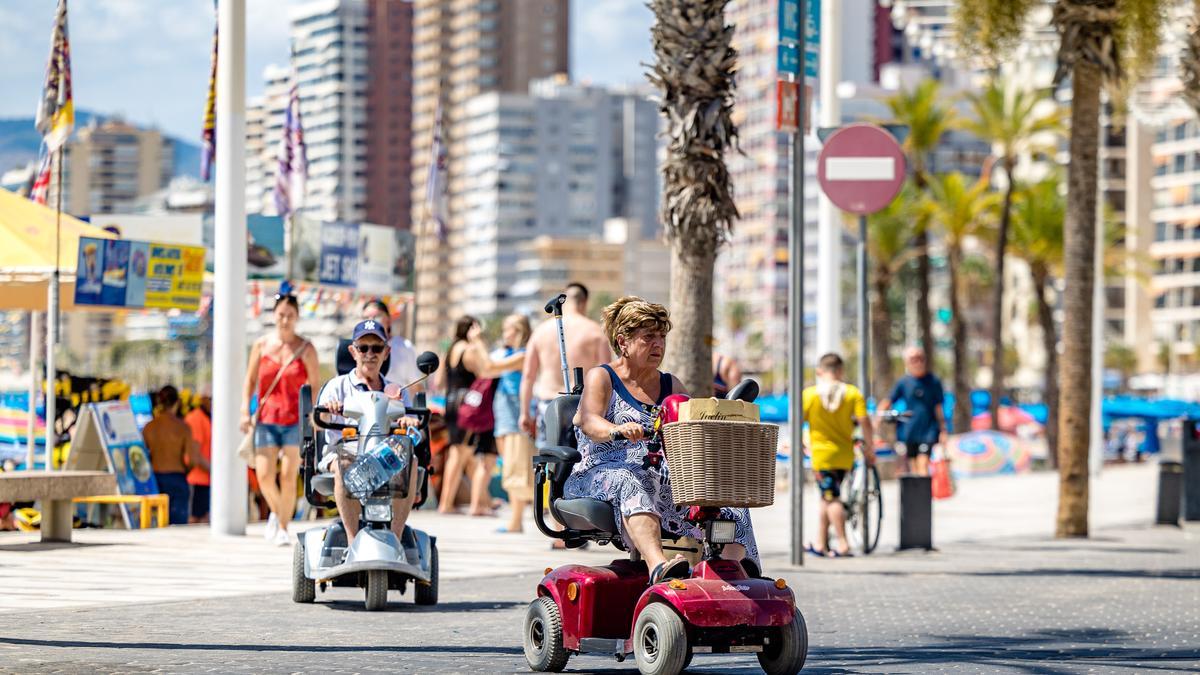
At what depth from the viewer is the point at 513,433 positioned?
18.1 meters

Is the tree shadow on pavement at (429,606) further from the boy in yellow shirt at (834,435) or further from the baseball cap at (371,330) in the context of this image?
the boy in yellow shirt at (834,435)

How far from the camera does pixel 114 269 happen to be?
19516mm

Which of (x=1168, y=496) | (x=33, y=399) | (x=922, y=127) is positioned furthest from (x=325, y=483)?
(x=922, y=127)

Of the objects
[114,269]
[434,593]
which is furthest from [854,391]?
[114,269]

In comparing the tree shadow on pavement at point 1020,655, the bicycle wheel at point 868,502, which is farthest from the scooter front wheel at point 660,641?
the bicycle wheel at point 868,502

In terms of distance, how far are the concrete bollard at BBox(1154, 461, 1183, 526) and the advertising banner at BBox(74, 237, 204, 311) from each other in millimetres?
10288

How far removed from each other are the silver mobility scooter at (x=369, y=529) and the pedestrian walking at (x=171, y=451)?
7.19m

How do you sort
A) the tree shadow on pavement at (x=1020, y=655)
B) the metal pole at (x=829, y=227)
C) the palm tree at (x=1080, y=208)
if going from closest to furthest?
the tree shadow on pavement at (x=1020, y=655) → the palm tree at (x=1080, y=208) → the metal pole at (x=829, y=227)

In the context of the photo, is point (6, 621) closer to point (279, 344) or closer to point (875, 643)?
point (875, 643)

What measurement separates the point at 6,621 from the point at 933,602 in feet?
17.9

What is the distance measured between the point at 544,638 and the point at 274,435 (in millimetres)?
6627

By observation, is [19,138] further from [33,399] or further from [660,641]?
[660,641]

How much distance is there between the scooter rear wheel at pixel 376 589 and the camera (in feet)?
36.5

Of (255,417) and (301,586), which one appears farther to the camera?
(255,417)
